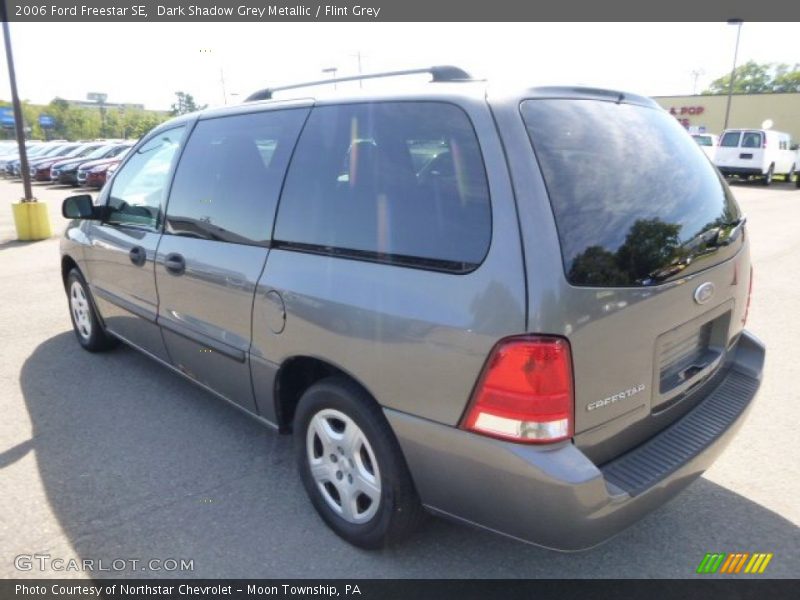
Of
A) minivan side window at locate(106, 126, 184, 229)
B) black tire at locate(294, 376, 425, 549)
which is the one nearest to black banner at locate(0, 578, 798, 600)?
black tire at locate(294, 376, 425, 549)

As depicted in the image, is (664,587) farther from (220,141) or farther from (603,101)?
(220,141)

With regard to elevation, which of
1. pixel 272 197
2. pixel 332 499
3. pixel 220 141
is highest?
pixel 220 141

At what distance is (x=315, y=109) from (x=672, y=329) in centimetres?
178

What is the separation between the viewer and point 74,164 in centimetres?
2238

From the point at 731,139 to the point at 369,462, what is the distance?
24.5m

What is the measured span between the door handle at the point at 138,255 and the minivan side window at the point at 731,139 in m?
23.8

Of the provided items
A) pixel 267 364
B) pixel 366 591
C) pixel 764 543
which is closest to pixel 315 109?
pixel 267 364

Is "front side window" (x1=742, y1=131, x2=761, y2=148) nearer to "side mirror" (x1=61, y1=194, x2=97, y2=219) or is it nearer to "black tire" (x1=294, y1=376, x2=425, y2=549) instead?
"side mirror" (x1=61, y1=194, x2=97, y2=219)

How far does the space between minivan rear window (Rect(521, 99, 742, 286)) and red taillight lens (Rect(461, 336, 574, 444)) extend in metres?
0.26

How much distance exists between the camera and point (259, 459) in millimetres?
3238

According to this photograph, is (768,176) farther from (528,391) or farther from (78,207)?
(528,391)

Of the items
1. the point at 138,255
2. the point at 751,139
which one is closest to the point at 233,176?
the point at 138,255

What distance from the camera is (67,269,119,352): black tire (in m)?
4.63

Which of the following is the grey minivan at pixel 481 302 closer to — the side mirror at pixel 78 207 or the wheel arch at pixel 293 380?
the wheel arch at pixel 293 380
